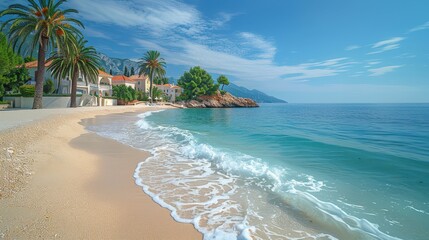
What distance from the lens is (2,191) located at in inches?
174

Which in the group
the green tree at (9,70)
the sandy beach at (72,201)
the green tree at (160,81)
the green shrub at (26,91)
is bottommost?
the sandy beach at (72,201)

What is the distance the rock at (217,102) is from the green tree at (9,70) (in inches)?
1980

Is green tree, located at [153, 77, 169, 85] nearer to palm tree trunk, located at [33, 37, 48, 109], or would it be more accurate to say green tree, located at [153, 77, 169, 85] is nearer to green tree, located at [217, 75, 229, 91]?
green tree, located at [217, 75, 229, 91]

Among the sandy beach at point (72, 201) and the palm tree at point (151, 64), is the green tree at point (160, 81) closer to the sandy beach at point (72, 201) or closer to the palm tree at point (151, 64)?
the palm tree at point (151, 64)

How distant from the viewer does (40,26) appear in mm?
25172

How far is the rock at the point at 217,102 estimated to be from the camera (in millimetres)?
85213

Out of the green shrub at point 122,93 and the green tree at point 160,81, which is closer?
the green shrub at point 122,93

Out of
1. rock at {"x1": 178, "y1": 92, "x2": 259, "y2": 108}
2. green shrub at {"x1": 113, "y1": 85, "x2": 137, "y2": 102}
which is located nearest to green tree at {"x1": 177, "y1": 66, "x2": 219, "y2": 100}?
rock at {"x1": 178, "y1": 92, "x2": 259, "y2": 108}

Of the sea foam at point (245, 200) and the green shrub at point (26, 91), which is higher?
the green shrub at point (26, 91)

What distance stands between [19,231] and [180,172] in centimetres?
436

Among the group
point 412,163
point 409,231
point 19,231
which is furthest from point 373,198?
point 19,231

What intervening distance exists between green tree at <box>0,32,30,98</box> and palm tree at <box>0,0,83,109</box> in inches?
124

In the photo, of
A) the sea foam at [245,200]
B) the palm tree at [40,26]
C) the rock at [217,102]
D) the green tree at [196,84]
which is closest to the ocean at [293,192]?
the sea foam at [245,200]

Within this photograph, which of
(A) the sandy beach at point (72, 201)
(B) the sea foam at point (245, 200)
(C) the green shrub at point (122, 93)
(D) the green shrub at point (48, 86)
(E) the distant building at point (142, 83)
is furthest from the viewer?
(E) the distant building at point (142, 83)
